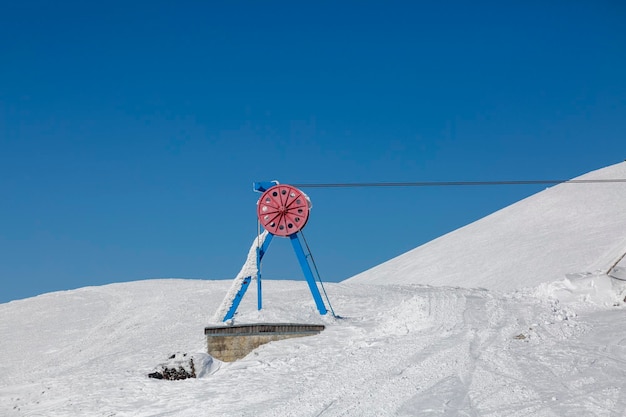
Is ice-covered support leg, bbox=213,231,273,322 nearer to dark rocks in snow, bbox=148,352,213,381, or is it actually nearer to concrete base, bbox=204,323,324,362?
concrete base, bbox=204,323,324,362

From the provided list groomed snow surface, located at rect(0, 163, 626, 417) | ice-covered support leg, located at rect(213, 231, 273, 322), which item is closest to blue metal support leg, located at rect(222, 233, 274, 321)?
ice-covered support leg, located at rect(213, 231, 273, 322)

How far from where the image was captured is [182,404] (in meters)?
12.7

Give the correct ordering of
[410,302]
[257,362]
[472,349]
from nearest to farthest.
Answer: [472,349] → [257,362] → [410,302]

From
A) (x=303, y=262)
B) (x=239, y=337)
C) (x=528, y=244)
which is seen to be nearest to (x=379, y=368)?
(x=239, y=337)

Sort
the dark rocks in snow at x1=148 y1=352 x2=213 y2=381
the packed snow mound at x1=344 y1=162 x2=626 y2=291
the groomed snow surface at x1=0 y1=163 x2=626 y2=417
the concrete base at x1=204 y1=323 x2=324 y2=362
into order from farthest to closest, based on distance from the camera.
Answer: the packed snow mound at x1=344 y1=162 x2=626 y2=291 → the concrete base at x1=204 y1=323 x2=324 y2=362 → the dark rocks in snow at x1=148 y1=352 x2=213 y2=381 → the groomed snow surface at x1=0 y1=163 x2=626 y2=417

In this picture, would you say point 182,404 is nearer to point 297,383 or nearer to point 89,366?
point 297,383

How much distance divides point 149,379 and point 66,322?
1497 cm

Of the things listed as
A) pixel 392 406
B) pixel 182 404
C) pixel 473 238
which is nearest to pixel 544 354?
pixel 392 406

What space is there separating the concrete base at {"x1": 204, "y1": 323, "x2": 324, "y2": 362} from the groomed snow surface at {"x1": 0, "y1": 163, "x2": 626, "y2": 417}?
39 centimetres

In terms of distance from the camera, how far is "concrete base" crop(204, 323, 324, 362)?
17062 millimetres

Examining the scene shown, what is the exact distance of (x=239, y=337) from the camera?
56.2 feet

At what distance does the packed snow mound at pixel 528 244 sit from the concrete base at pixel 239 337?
50.2ft

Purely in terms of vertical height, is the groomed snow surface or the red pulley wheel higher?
the red pulley wheel

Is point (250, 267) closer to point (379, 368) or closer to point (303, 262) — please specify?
point (303, 262)
